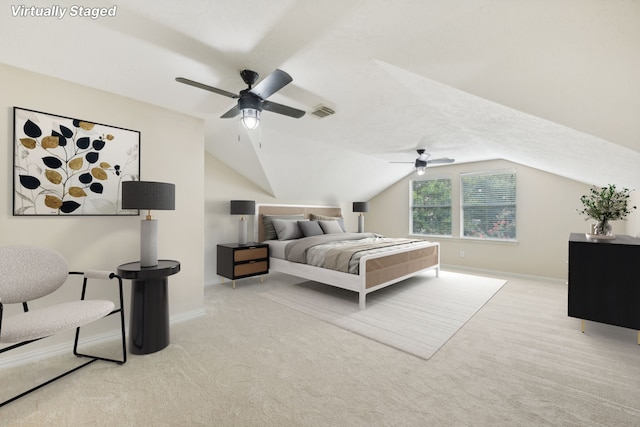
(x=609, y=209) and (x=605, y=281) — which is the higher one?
(x=609, y=209)

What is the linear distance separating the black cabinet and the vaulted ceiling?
0.83 meters

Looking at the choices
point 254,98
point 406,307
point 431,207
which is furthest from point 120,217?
point 431,207

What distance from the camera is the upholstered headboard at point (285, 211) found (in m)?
5.06

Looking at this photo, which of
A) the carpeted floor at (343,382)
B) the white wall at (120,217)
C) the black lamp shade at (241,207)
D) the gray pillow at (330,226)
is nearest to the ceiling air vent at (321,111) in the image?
the white wall at (120,217)

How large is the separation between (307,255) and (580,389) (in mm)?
3016

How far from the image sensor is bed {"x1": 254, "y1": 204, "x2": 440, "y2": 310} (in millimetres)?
3396

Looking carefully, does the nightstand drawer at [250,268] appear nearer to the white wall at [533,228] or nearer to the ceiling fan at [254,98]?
the ceiling fan at [254,98]

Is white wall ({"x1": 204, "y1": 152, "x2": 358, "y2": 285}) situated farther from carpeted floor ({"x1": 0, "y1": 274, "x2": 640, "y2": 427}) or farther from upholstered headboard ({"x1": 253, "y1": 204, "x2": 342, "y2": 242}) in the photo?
carpeted floor ({"x1": 0, "y1": 274, "x2": 640, "y2": 427})

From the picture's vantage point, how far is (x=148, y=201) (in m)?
2.27

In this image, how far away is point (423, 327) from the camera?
2799 millimetres

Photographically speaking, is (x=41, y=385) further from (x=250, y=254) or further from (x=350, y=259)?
(x=350, y=259)

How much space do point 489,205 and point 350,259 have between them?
3895 millimetres

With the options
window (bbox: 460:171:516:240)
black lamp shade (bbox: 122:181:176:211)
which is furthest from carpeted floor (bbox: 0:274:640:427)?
window (bbox: 460:171:516:240)

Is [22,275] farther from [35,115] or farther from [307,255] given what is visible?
[307,255]
